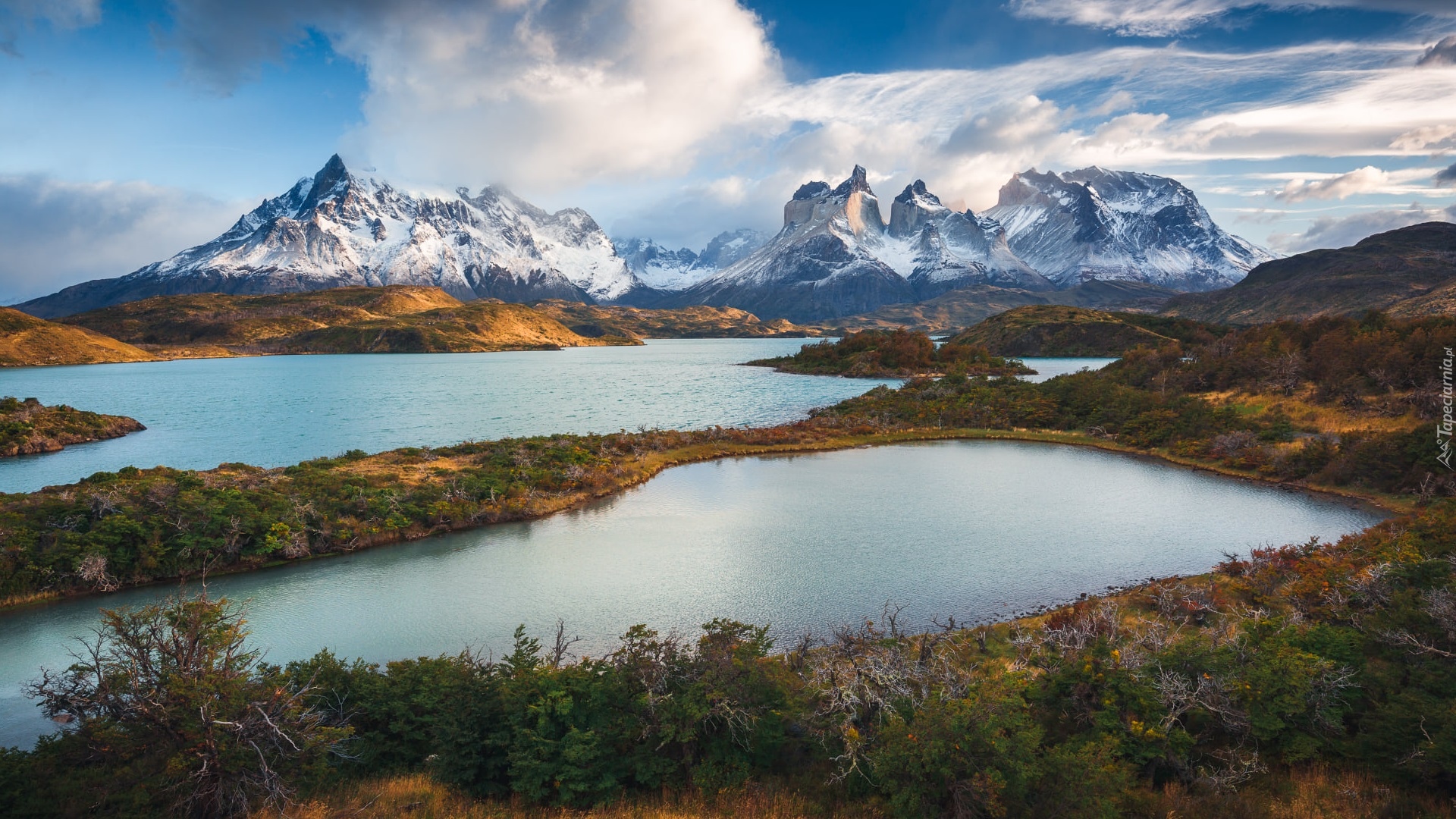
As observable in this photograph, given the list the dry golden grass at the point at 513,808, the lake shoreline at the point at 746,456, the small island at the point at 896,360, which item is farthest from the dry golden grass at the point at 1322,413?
the small island at the point at 896,360

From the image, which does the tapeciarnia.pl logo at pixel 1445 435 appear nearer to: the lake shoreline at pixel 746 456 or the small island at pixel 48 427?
the lake shoreline at pixel 746 456

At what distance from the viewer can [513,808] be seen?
13008 mm

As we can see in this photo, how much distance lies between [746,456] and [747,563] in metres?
28.9

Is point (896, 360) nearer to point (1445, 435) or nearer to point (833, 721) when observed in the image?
point (1445, 435)

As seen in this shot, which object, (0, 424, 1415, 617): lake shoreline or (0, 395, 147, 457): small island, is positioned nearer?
(0, 424, 1415, 617): lake shoreline

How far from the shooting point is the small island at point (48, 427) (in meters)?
60.4

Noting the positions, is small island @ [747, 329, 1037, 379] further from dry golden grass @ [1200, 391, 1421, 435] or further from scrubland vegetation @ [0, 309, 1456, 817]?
scrubland vegetation @ [0, 309, 1456, 817]

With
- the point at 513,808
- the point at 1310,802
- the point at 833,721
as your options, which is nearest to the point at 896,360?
the point at 833,721

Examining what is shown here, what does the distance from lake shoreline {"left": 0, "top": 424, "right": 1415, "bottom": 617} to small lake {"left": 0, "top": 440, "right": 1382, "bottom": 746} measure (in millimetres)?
809

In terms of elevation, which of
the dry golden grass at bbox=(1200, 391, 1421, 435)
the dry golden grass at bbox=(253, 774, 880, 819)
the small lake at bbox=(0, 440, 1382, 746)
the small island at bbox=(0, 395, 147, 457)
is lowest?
the small lake at bbox=(0, 440, 1382, 746)

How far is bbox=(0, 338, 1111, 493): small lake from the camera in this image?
60.6m

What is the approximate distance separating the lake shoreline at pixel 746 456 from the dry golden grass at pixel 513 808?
266 inches

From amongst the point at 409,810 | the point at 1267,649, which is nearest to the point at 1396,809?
the point at 1267,649

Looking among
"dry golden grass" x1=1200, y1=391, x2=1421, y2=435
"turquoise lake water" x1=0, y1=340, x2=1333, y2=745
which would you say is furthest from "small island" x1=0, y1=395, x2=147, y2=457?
"dry golden grass" x1=1200, y1=391, x2=1421, y2=435
